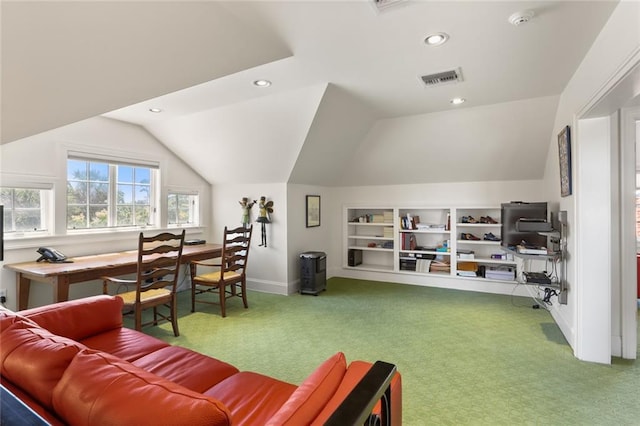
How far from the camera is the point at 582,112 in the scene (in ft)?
8.10

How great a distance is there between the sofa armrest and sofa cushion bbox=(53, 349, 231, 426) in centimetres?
40

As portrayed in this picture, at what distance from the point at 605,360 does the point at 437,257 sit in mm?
2653

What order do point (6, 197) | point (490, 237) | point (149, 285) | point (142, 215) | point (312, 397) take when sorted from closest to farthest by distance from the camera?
point (312, 397) → point (149, 285) → point (6, 197) → point (142, 215) → point (490, 237)

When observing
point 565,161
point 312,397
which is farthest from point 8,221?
point 565,161

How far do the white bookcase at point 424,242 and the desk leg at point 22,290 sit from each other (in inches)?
163

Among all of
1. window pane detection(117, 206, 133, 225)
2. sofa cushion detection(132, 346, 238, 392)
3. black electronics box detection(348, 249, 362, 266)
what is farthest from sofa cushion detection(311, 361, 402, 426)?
black electronics box detection(348, 249, 362, 266)

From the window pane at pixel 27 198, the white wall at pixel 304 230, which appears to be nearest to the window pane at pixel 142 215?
the window pane at pixel 27 198

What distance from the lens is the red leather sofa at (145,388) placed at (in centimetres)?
82

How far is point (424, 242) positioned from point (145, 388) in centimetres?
493

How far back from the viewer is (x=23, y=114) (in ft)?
6.56

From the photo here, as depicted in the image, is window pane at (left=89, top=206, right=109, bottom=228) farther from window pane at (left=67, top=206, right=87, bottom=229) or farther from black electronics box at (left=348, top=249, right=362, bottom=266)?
black electronics box at (left=348, top=249, right=362, bottom=266)

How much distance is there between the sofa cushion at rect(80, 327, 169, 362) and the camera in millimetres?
1819

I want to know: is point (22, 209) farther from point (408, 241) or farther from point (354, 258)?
point (408, 241)

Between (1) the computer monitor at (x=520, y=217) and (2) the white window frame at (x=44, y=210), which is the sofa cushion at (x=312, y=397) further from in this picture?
(2) the white window frame at (x=44, y=210)
